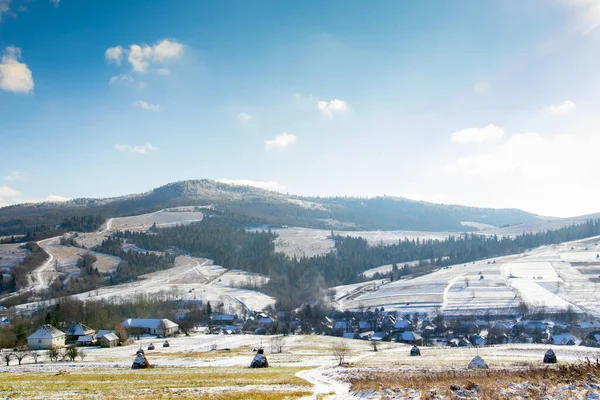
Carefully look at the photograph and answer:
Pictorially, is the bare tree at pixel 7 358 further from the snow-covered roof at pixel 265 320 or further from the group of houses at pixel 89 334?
the snow-covered roof at pixel 265 320

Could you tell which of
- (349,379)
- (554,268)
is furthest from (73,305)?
(554,268)

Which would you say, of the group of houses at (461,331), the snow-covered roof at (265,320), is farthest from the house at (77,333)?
the group of houses at (461,331)

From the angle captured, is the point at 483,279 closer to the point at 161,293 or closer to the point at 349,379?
the point at 161,293

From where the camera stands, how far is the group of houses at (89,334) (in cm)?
8962

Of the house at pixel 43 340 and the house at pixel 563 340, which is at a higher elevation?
the house at pixel 43 340

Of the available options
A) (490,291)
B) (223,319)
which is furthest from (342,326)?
(490,291)

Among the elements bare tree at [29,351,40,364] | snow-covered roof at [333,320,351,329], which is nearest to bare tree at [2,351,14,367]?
bare tree at [29,351,40,364]

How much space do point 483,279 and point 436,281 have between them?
61.2 ft

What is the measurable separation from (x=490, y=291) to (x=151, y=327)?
386 feet

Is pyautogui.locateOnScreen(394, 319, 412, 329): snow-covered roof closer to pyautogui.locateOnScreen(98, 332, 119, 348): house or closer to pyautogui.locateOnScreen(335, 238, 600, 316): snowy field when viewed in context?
pyautogui.locateOnScreen(335, 238, 600, 316): snowy field

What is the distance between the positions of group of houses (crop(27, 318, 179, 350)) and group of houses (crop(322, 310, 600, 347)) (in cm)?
4884

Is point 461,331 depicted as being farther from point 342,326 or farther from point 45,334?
point 45,334

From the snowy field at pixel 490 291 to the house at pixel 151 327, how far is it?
6741 cm

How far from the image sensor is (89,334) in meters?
106
